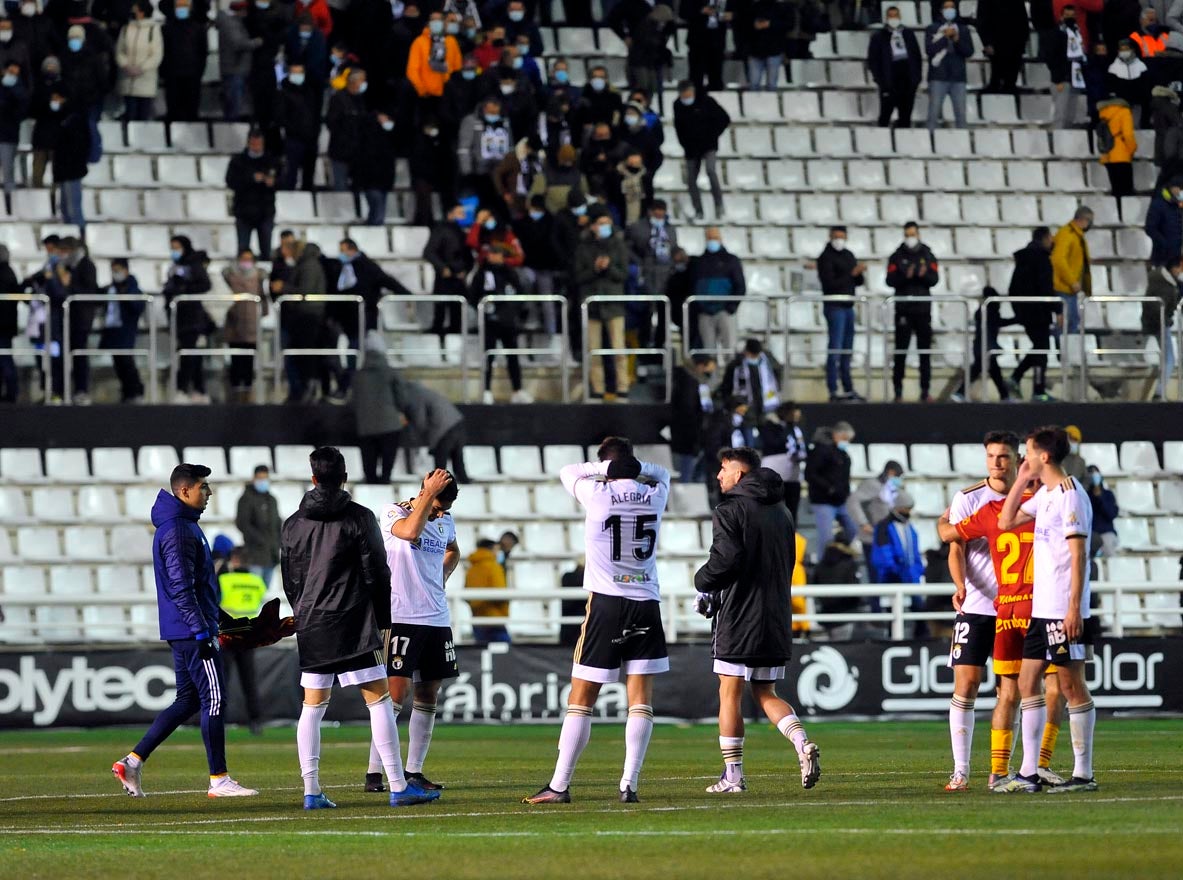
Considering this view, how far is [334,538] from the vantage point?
1284cm

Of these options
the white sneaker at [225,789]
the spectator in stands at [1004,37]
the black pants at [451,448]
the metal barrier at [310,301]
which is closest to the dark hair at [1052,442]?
the white sneaker at [225,789]

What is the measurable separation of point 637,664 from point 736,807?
1003mm

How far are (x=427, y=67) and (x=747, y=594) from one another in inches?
714

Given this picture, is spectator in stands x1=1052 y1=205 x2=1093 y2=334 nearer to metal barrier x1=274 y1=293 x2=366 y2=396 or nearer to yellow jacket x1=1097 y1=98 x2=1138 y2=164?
yellow jacket x1=1097 y1=98 x2=1138 y2=164

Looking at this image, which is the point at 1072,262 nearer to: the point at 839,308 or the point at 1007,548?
the point at 839,308

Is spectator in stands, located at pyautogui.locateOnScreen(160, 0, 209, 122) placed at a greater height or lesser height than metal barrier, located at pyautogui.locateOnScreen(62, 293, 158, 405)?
greater

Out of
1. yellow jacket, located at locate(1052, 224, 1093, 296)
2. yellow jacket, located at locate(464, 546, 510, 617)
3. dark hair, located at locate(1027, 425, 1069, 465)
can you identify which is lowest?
yellow jacket, located at locate(464, 546, 510, 617)

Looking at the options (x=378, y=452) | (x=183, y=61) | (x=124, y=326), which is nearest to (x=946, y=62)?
(x=183, y=61)

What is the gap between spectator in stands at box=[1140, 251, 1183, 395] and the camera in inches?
1125

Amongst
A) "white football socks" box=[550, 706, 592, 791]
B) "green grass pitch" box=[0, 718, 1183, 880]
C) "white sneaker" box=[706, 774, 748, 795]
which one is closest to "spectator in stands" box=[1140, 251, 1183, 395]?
"green grass pitch" box=[0, 718, 1183, 880]

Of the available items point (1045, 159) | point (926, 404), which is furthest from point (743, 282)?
point (1045, 159)

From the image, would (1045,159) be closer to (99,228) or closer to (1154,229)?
(1154,229)

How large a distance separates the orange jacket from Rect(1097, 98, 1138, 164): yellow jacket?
9.39 meters

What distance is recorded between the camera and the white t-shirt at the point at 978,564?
13188 mm
